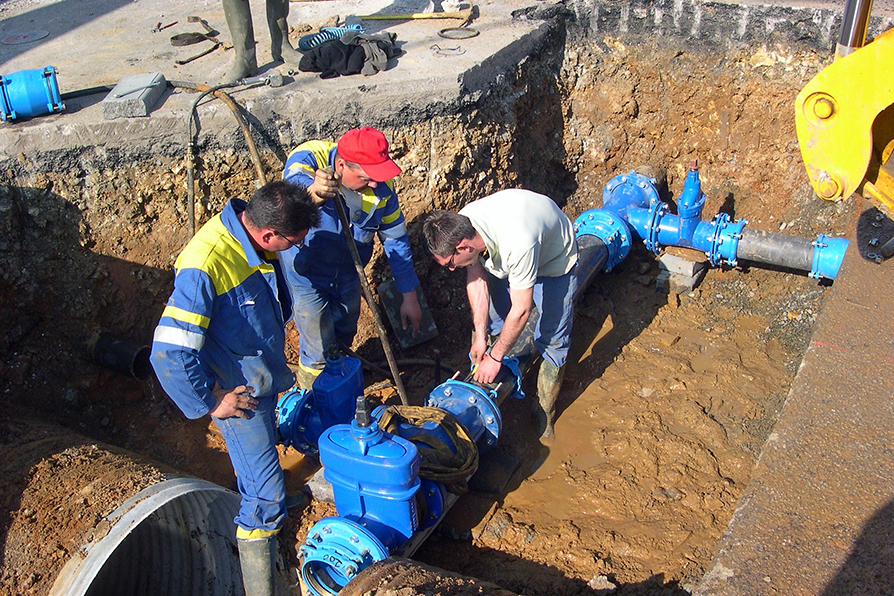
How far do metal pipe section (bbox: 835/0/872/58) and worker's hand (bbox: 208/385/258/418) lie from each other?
9.01ft

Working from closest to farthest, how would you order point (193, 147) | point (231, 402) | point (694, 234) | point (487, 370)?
point (231, 402) → point (487, 370) → point (193, 147) → point (694, 234)

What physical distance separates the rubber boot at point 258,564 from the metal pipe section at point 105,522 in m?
0.27

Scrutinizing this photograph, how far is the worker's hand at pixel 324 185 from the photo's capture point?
318cm

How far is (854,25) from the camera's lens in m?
2.39

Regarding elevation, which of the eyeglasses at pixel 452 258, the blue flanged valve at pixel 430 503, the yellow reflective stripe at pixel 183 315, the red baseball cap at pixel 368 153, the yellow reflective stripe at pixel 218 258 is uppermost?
the red baseball cap at pixel 368 153

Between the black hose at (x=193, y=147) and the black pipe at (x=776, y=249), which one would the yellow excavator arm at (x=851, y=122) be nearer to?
the black pipe at (x=776, y=249)

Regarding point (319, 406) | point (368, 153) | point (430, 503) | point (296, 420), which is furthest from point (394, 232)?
point (430, 503)

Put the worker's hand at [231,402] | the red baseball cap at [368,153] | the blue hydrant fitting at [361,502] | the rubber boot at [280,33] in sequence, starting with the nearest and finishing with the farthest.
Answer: the blue hydrant fitting at [361,502], the worker's hand at [231,402], the red baseball cap at [368,153], the rubber boot at [280,33]

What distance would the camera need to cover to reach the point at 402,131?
454cm

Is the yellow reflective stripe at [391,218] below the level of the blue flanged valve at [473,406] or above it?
above

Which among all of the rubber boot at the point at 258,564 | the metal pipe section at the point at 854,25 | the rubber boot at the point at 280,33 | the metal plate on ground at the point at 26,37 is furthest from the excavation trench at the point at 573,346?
the metal plate on ground at the point at 26,37

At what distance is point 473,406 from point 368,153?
1426mm

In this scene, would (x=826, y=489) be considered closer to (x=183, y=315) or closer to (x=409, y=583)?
(x=409, y=583)

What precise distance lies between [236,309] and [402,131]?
2144 mm
